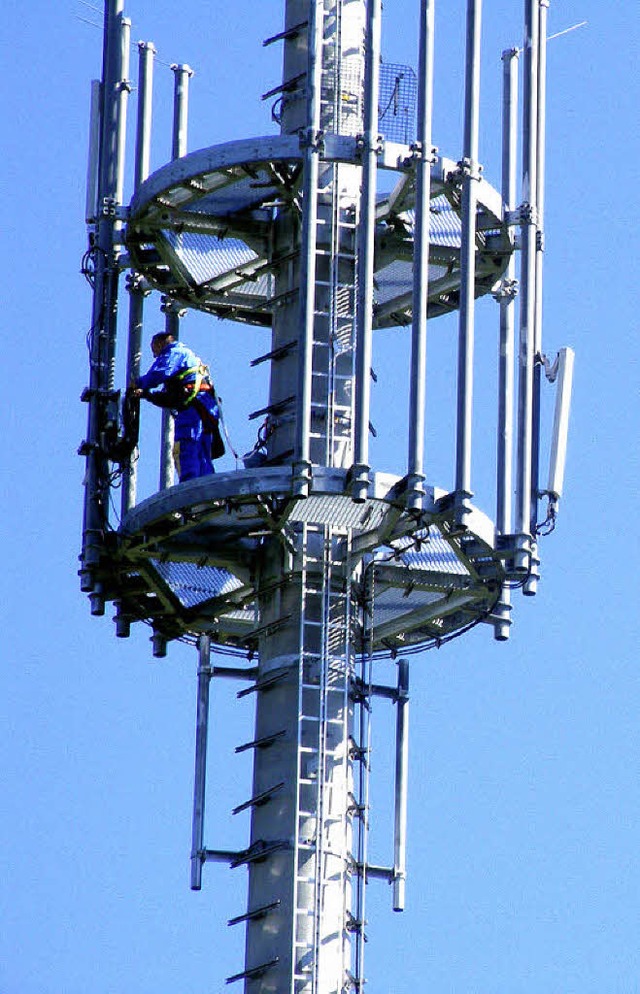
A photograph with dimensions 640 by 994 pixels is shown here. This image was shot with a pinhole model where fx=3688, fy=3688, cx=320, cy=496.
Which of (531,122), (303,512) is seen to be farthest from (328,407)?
(531,122)

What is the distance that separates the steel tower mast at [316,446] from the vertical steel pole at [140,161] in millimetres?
37

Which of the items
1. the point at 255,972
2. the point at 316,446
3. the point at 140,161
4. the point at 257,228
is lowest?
the point at 255,972

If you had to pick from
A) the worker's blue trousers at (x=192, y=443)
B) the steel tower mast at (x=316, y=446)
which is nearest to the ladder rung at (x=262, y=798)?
the steel tower mast at (x=316, y=446)

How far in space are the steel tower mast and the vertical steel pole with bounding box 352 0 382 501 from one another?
43 millimetres

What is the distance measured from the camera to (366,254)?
49.9 m

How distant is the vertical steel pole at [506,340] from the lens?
5166cm

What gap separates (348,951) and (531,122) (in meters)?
12.4

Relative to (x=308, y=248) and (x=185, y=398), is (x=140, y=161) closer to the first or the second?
(x=185, y=398)

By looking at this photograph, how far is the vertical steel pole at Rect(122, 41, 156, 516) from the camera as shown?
54.8 meters

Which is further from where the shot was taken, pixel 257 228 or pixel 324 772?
pixel 257 228

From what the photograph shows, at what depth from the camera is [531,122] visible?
5362cm

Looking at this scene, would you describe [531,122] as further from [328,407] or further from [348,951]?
[348,951]

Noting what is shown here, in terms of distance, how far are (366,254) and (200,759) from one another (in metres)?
7.76

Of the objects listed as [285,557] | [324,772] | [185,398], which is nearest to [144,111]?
[185,398]
